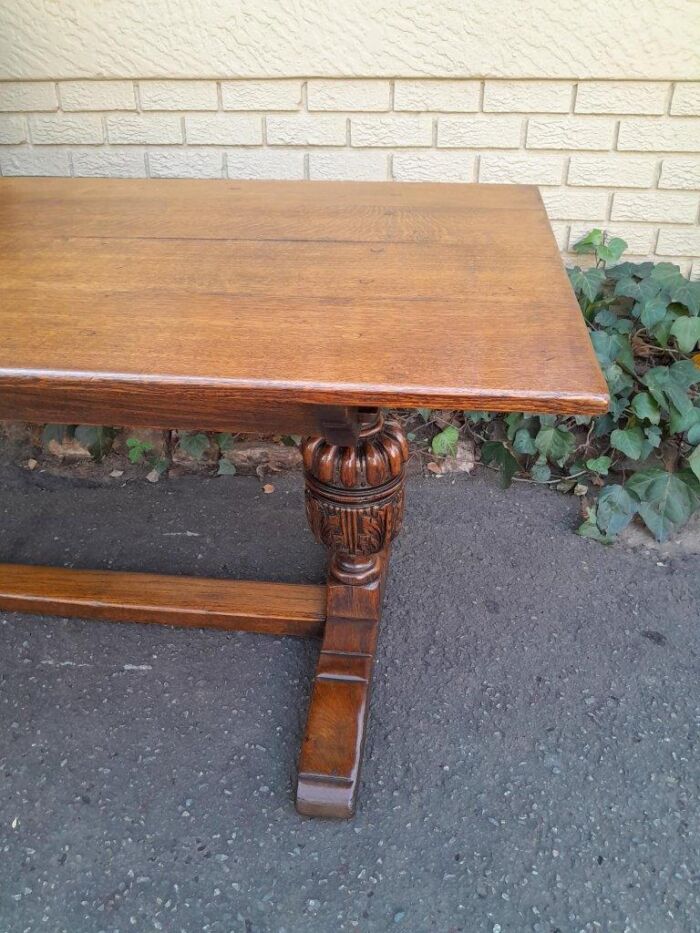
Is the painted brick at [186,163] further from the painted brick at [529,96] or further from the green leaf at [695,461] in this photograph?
the green leaf at [695,461]

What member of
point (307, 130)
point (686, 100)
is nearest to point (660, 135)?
point (686, 100)

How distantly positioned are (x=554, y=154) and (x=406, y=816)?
1.71m

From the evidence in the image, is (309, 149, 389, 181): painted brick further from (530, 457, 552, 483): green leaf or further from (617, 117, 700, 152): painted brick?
(530, 457, 552, 483): green leaf

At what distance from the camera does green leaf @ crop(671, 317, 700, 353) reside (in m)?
2.02

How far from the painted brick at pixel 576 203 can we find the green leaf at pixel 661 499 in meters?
0.74

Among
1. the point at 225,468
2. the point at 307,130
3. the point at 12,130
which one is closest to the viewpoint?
the point at 307,130

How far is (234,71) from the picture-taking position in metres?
2.14

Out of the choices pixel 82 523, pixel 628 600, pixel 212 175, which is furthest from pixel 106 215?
pixel 628 600

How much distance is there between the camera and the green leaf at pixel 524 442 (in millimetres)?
2248

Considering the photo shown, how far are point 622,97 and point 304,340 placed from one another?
1.45 metres

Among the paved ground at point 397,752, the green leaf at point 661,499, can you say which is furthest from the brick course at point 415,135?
the paved ground at point 397,752

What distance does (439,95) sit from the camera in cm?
212

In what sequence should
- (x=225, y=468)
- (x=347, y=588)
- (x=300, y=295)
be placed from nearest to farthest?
1. (x=300, y=295)
2. (x=347, y=588)
3. (x=225, y=468)

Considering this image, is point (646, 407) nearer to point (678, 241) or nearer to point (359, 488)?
point (678, 241)
